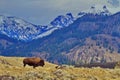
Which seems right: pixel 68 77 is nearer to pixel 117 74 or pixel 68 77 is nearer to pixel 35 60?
pixel 117 74

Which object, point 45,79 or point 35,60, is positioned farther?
point 35,60

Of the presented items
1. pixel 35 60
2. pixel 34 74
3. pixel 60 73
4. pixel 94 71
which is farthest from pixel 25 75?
pixel 35 60

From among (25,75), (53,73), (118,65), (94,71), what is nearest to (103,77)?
(94,71)

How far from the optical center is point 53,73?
1905 inches

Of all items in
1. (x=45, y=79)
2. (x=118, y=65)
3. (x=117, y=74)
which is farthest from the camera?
(x=118, y=65)

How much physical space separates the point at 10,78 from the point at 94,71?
10.2 metres

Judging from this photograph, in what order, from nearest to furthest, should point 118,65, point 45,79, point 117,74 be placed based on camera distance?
1. point 45,79
2. point 117,74
3. point 118,65

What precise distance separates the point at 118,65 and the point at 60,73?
19.0 meters

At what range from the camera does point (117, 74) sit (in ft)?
164

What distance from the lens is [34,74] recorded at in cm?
4750

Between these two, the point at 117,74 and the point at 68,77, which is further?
the point at 117,74

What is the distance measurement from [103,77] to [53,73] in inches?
230

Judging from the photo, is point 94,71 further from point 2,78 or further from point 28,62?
point 28,62

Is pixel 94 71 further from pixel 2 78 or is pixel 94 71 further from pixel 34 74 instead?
pixel 2 78
